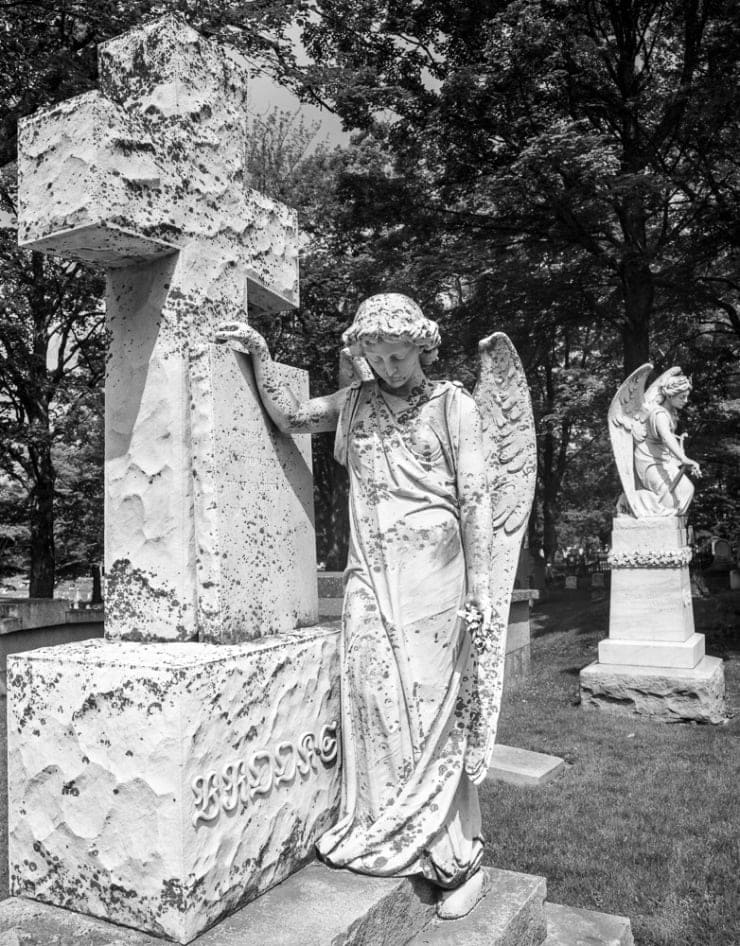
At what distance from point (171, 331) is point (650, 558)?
7812 mm

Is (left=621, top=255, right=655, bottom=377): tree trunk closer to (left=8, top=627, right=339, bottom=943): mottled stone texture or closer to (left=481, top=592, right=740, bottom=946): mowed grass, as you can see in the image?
(left=481, top=592, right=740, bottom=946): mowed grass

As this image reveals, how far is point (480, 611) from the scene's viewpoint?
2691mm

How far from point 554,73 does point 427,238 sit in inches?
136

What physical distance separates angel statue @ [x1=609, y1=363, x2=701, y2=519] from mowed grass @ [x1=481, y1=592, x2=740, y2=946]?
234 centimetres

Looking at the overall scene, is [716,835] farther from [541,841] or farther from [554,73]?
[554,73]

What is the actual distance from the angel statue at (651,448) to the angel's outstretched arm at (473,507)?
733 cm

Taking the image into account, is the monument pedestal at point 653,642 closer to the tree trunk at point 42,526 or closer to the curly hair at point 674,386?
the curly hair at point 674,386

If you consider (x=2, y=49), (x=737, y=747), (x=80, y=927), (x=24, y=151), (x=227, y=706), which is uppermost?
(x=2, y=49)

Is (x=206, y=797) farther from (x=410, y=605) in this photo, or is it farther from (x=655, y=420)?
(x=655, y=420)

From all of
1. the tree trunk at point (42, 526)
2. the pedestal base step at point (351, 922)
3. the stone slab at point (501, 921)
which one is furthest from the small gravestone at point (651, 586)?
the tree trunk at point (42, 526)

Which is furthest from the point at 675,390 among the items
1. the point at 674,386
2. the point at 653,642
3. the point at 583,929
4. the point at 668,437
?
the point at 583,929

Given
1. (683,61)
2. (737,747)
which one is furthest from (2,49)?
(737,747)

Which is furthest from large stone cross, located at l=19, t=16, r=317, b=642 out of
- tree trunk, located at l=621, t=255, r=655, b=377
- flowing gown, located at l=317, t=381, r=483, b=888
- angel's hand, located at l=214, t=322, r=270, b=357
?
tree trunk, located at l=621, t=255, r=655, b=377

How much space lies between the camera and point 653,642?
9.12 m
